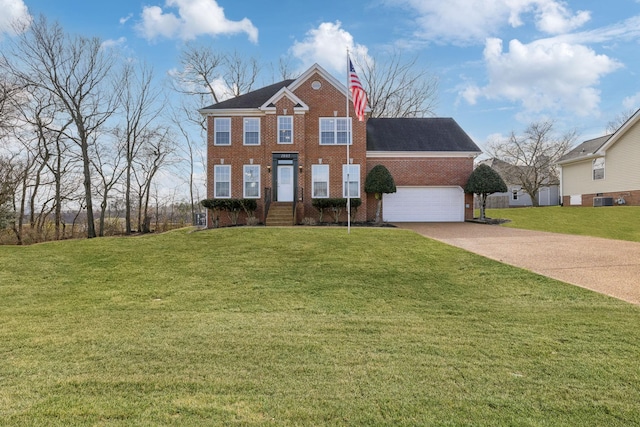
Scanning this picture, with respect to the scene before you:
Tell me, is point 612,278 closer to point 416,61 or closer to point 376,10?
point 376,10

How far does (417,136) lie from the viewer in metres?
21.2

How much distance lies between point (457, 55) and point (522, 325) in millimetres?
17142

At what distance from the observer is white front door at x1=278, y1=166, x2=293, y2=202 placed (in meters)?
18.9

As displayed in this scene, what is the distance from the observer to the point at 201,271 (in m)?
8.33

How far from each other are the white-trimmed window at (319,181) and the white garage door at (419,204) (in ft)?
12.0

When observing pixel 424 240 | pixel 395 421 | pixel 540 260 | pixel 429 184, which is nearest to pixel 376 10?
pixel 429 184

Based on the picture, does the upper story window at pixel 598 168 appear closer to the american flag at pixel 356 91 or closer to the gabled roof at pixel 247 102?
the american flag at pixel 356 91

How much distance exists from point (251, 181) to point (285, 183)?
1.83 meters

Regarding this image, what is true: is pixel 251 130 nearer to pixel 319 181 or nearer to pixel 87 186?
pixel 319 181

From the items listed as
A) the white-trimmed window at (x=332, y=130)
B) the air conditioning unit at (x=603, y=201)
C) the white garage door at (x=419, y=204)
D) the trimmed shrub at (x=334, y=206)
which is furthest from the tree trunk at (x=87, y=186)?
the air conditioning unit at (x=603, y=201)

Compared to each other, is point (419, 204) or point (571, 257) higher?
point (419, 204)

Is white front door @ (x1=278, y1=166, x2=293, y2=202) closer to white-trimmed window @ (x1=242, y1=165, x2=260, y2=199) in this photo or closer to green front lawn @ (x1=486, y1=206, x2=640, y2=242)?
white-trimmed window @ (x1=242, y1=165, x2=260, y2=199)

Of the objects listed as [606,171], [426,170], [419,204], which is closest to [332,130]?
[426,170]

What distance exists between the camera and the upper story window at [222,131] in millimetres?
19016
